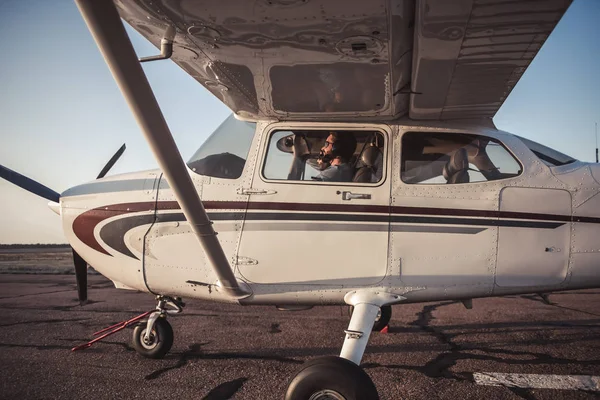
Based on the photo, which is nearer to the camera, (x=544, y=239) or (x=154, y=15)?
(x=154, y=15)

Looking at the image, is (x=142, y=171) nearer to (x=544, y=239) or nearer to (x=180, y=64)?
(x=180, y=64)

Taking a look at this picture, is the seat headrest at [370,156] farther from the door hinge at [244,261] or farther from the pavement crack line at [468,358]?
the pavement crack line at [468,358]

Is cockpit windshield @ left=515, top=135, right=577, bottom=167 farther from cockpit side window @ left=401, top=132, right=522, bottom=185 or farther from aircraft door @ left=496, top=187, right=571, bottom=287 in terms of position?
aircraft door @ left=496, top=187, right=571, bottom=287

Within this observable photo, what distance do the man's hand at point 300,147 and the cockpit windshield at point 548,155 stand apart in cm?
210

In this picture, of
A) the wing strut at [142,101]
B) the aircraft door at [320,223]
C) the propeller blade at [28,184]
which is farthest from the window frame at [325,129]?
the propeller blade at [28,184]

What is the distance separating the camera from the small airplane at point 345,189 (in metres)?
2.90

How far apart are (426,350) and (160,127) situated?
4103mm

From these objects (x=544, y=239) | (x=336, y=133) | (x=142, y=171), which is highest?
(x=336, y=133)

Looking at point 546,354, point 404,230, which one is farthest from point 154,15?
point 546,354

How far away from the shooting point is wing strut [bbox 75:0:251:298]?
6.59ft

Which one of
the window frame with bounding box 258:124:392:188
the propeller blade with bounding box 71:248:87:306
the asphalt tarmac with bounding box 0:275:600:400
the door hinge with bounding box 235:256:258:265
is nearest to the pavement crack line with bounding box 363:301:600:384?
the asphalt tarmac with bounding box 0:275:600:400

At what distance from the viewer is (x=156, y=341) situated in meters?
4.54

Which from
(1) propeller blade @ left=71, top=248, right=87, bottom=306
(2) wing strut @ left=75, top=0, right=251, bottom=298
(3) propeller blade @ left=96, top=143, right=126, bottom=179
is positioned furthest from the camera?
(3) propeller blade @ left=96, top=143, right=126, bottom=179

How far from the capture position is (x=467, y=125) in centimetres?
396
